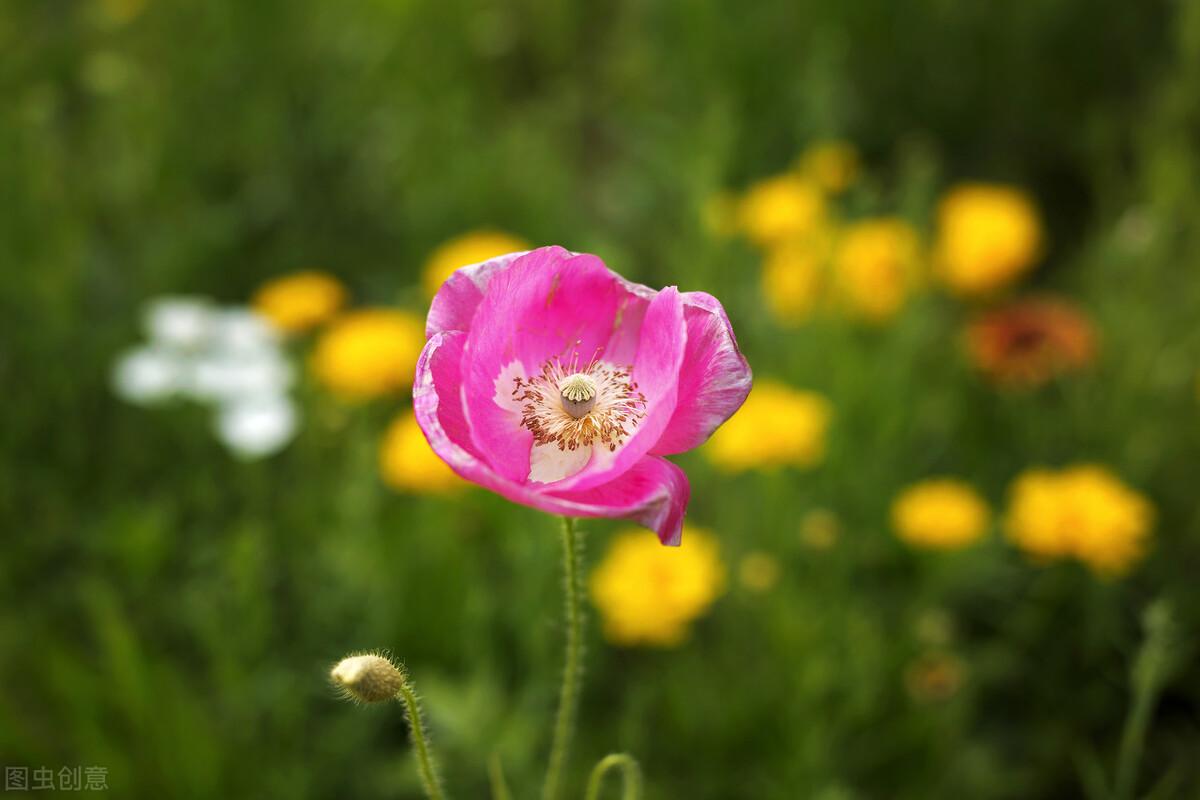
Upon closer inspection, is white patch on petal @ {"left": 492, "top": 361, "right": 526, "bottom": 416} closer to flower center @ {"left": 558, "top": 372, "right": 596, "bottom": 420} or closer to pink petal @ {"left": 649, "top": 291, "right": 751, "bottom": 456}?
flower center @ {"left": 558, "top": 372, "right": 596, "bottom": 420}

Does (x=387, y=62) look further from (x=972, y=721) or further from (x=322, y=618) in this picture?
(x=972, y=721)

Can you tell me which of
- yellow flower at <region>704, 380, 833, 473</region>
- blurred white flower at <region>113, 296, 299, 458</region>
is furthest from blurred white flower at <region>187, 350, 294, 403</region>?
yellow flower at <region>704, 380, 833, 473</region>

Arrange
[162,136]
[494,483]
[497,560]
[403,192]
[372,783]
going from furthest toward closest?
1. [403,192]
2. [162,136]
3. [497,560]
4. [372,783]
5. [494,483]

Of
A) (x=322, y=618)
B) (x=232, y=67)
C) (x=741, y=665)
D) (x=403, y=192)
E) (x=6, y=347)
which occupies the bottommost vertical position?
(x=741, y=665)

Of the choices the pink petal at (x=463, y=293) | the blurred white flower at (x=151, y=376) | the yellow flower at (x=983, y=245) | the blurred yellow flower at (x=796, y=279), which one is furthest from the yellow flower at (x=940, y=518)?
the blurred white flower at (x=151, y=376)

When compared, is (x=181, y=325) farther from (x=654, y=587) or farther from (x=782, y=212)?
(x=782, y=212)

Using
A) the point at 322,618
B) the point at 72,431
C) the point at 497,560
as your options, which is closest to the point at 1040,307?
the point at 497,560
